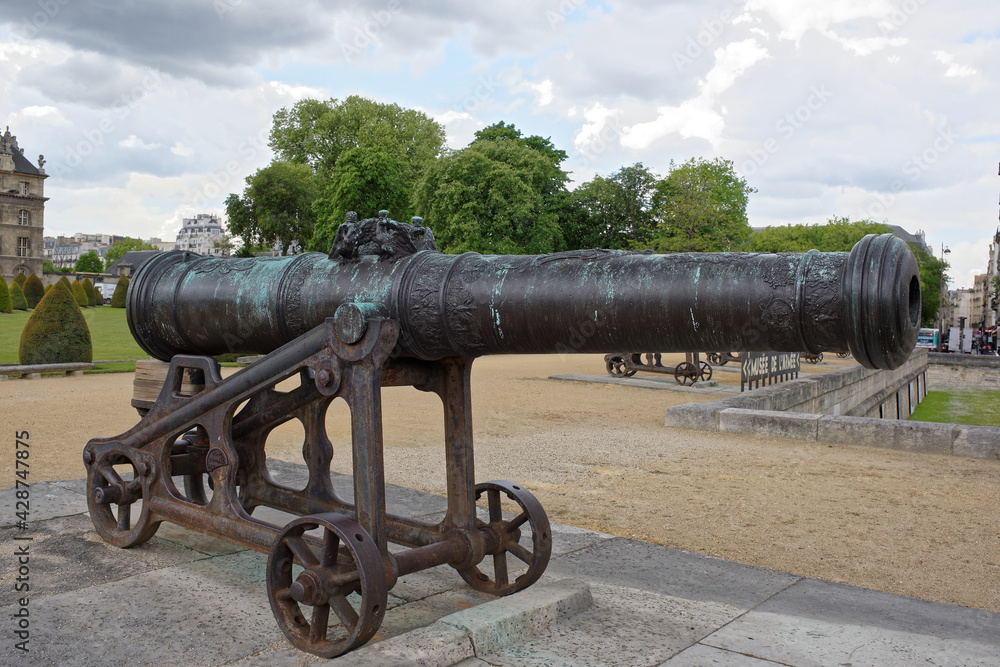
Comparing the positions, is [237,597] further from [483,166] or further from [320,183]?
[320,183]

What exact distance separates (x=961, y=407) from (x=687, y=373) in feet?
56.3

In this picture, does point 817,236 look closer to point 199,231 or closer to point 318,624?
point 318,624

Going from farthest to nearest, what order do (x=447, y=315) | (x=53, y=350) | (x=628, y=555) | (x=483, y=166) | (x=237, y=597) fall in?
(x=483, y=166)
(x=53, y=350)
(x=628, y=555)
(x=237, y=597)
(x=447, y=315)

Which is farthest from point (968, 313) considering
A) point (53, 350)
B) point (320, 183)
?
point (53, 350)

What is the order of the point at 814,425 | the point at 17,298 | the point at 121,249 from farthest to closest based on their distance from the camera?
the point at 121,249 → the point at 17,298 → the point at 814,425

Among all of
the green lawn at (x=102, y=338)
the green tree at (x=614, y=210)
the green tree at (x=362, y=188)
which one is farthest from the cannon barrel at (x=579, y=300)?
the green tree at (x=614, y=210)

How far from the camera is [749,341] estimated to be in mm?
2725

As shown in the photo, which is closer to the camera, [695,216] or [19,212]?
[695,216]

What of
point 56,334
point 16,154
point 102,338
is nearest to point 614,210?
point 102,338

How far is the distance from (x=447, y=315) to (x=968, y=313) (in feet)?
568

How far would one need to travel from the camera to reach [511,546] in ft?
12.8

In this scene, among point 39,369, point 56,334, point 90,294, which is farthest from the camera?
point 90,294

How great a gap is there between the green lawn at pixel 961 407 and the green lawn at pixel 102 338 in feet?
75.1

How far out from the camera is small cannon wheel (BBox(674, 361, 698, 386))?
56.1 feet
